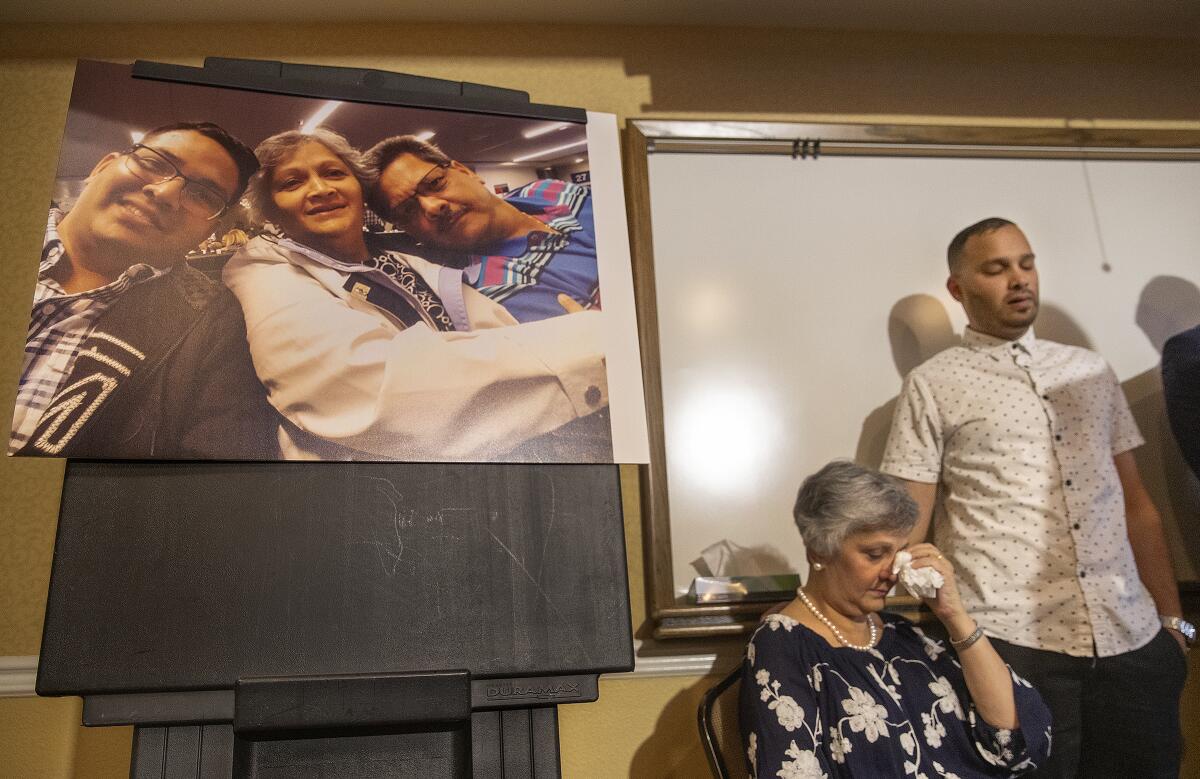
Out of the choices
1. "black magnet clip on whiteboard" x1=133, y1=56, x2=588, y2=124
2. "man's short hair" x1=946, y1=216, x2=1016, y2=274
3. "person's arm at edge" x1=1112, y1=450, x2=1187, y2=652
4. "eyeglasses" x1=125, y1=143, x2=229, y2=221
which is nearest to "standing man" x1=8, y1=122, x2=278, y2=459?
"eyeglasses" x1=125, y1=143, x2=229, y2=221

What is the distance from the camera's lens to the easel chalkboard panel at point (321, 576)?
871mm

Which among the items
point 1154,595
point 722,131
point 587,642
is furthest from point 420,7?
point 1154,595

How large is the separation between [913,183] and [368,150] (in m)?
1.59

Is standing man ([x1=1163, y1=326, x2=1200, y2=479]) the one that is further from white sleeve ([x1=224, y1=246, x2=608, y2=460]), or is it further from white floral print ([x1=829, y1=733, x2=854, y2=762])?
white sleeve ([x1=224, y1=246, x2=608, y2=460])

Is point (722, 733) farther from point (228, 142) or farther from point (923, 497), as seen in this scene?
point (228, 142)

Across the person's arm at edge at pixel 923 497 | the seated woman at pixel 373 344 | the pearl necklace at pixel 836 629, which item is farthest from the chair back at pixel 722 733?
the seated woman at pixel 373 344

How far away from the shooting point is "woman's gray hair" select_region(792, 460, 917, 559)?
1.67 meters

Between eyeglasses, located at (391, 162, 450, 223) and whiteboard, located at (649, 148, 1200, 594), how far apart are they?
106 cm

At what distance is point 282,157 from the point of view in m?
1.01

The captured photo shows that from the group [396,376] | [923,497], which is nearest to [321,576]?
[396,376]

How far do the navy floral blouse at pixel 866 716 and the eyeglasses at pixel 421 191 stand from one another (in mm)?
971

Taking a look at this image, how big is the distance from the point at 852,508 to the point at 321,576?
1.05 metres

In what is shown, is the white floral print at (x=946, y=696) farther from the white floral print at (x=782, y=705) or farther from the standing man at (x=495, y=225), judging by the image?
the standing man at (x=495, y=225)

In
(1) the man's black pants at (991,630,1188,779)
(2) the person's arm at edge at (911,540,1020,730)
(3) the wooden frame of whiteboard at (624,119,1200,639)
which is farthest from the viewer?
(3) the wooden frame of whiteboard at (624,119,1200,639)
